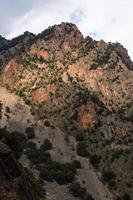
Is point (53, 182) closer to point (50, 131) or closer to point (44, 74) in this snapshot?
point (50, 131)

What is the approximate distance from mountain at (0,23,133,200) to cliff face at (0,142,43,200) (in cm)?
3084

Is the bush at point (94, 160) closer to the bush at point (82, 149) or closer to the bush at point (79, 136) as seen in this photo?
the bush at point (82, 149)

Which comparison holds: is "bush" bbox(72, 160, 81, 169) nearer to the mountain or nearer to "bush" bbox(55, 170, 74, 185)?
the mountain

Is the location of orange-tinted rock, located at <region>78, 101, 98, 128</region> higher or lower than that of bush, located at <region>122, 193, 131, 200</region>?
higher

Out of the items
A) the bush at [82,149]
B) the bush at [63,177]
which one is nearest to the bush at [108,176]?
the bush at [63,177]

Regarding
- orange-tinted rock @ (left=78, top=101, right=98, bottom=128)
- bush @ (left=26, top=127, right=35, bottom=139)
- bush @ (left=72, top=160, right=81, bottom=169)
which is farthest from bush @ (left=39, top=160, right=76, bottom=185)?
orange-tinted rock @ (left=78, top=101, right=98, bottom=128)

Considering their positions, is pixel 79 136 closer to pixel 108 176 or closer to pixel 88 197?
pixel 108 176

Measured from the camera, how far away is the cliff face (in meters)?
47.7

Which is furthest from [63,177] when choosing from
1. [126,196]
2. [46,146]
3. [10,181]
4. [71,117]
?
[10,181]

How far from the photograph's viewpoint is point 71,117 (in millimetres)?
158625

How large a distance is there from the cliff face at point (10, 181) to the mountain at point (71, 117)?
101ft

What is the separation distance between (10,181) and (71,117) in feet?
349

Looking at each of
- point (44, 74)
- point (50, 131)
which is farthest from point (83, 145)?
point (44, 74)

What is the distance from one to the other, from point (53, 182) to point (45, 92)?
5205 centimetres
